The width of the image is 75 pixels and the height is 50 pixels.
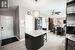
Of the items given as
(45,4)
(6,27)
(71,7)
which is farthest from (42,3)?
(71,7)

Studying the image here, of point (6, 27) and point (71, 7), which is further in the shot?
point (6, 27)

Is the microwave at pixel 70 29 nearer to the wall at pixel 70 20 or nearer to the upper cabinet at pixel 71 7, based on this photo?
the wall at pixel 70 20

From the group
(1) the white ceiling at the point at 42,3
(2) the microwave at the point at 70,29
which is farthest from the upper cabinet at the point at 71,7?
(1) the white ceiling at the point at 42,3

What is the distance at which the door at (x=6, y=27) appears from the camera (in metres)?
6.81

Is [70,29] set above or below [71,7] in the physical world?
below

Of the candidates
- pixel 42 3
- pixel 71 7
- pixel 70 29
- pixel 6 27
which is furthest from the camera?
pixel 6 27

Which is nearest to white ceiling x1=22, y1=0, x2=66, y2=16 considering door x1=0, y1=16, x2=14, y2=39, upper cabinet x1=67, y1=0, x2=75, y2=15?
door x1=0, y1=16, x2=14, y2=39

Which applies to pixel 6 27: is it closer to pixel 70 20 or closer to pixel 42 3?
pixel 42 3

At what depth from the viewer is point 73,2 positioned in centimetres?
218

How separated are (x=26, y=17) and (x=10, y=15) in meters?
1.42

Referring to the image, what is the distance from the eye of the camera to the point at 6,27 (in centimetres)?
721

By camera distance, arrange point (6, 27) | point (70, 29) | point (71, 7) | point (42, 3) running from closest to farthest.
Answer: point (71, 7) < point (70, 29) < point (42, 3) < point (6, 27)

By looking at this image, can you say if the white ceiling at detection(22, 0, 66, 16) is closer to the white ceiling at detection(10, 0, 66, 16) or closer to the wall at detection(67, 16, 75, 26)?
the white ceiling at detection(10, 0, 66, 16)

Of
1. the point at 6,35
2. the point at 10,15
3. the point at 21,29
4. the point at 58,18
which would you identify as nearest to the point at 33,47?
the point at 21,29
